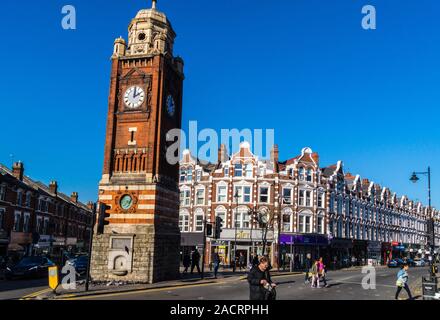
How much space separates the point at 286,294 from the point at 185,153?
37044mm

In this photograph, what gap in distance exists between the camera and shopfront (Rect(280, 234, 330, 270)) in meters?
50.3

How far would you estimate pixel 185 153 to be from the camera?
56.5m

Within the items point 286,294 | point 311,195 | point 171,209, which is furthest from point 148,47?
point 311,195

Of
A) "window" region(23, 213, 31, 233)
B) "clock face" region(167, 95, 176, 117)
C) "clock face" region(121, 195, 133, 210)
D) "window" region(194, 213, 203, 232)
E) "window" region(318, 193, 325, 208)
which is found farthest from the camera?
"window" region(318, 193, 325, 208)

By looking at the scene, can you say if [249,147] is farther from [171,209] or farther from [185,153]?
[171,209]

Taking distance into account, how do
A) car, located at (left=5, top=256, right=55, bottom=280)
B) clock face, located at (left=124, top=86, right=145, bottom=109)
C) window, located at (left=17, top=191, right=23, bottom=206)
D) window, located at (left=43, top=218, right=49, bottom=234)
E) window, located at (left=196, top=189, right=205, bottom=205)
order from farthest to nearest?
window, located at (left=43, top=218, right=49, bottom=234)
window, located at (left=196, top=189, right=205, bottom=205)
window, located at (left=17, top=191, right=23, bottom=206)
clock face, located at (left=124, top=86, right=145, bottom=109)
car, located at (left=5, top=256, right=55, bottom=280)

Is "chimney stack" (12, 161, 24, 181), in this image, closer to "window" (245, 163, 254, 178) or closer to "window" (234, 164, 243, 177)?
"window" (234, 164, 243, 177)

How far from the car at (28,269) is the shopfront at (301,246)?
2714cm

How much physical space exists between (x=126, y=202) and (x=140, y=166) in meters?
2.41

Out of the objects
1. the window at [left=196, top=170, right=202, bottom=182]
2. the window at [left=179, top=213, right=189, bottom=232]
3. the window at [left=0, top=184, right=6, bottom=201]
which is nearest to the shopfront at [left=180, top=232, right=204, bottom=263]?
the window at [left=179, top=213, right=189, bottom=232]

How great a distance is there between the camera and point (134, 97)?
28219mm

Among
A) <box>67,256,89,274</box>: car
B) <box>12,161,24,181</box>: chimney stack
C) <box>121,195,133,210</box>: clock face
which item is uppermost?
<box>12,161,24,181</box>: chimney stack

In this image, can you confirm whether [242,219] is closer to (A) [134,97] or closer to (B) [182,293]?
(A) [134,97]

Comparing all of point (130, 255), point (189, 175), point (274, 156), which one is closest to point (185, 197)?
point (189, 175)
